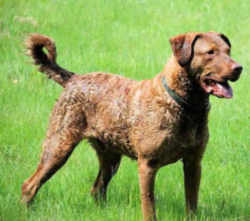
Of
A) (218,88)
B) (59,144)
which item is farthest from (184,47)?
(59,144)

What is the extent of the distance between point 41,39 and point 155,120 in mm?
1706

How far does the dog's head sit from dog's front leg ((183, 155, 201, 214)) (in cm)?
83

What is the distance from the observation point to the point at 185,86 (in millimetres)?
5188

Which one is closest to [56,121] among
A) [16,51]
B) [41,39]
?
[41,39]

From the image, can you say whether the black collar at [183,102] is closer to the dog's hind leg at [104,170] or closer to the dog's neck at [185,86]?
the dog's neck at [185,86]

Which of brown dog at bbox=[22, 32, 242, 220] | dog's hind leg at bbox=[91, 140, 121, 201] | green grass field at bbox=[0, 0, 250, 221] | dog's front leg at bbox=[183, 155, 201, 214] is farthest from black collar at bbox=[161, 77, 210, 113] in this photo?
dog's hind leg at bbox=[91, 140, 121, 201]

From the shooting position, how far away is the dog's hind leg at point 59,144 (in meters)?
5.89

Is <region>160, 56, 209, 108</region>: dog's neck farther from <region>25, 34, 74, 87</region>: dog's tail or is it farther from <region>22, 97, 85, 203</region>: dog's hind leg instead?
<region>25, 34, 74, 87</region>: dog's tail

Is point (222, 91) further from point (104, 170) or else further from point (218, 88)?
point (104, 170)

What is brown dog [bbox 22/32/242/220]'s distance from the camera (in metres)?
5.12

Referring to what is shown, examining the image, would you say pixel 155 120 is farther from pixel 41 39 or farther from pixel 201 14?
pixel 201 14

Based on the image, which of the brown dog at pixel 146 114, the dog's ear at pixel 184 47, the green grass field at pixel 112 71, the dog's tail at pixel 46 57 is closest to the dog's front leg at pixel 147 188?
the brown dog at pixel 146 114

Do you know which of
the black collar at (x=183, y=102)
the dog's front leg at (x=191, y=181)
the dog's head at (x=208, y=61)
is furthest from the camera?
the dog's front leg at (x=191, y=181)

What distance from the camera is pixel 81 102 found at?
593cm
